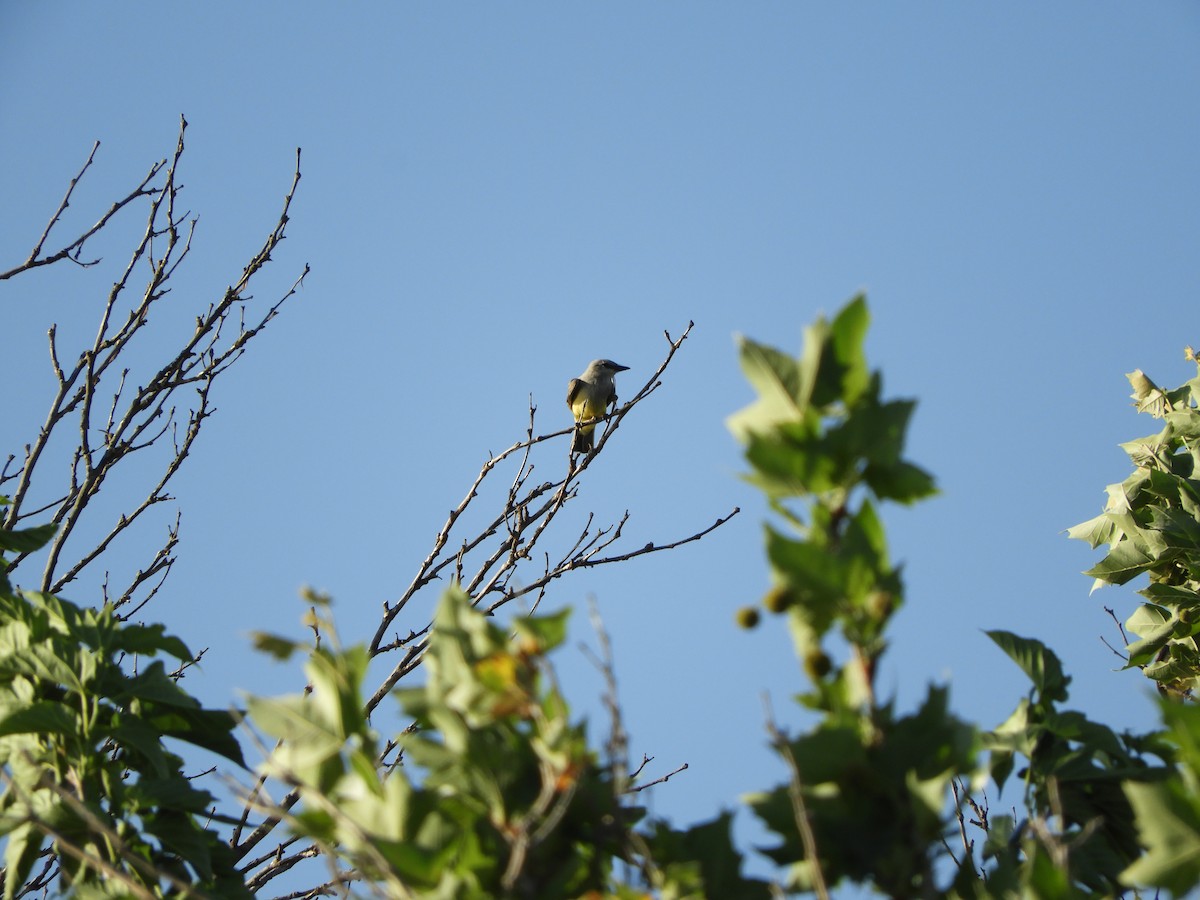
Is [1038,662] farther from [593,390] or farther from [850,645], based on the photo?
[593,390]

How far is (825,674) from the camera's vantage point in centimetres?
196

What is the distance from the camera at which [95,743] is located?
8.91 ft

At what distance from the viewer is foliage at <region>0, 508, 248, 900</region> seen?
2564mm

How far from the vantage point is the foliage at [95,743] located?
2564 mm

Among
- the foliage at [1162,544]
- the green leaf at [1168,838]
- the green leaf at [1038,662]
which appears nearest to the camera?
the green leaf at [1168,838]

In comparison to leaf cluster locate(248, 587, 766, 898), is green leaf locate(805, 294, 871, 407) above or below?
above

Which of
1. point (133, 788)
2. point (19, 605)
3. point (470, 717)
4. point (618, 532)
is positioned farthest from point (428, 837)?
point (618, 532)

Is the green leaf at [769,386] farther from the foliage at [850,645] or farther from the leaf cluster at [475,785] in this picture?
the leaf cluster at [475,785]

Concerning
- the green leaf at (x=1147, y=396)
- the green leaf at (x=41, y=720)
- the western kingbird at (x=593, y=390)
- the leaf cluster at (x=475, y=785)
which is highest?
the western kingbird at (x=593, y=390)

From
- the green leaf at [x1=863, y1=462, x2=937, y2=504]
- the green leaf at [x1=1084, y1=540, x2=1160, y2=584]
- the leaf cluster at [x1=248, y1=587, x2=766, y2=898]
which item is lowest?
the leaf cluster at [x1=248, y1=587, x2=766, y2=898]

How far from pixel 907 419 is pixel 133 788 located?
1909 millimetres

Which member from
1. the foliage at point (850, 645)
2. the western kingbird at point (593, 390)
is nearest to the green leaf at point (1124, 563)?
the foliage at point (850, 645)

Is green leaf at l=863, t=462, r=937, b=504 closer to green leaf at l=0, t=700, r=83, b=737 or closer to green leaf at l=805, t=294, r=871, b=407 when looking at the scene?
green leaf at l=805, t=294, r=871, b=407

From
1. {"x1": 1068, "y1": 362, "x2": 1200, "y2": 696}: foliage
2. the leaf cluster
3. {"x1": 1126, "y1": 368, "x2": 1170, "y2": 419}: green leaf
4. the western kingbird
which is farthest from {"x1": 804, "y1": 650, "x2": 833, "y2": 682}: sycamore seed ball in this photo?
the western kingbird
